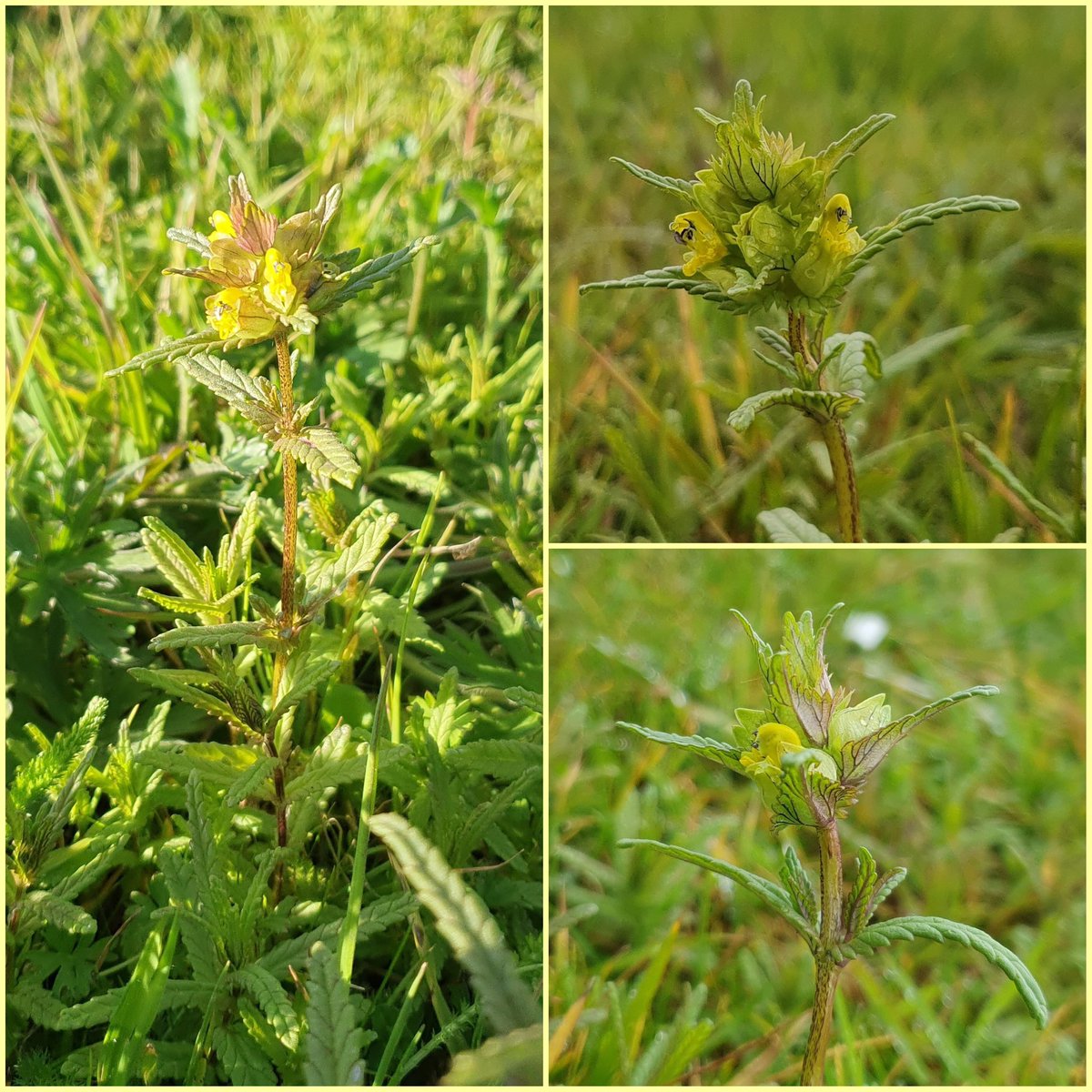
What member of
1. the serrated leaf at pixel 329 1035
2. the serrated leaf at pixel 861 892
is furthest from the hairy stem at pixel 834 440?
the serrated leaf at pixel 329 1035

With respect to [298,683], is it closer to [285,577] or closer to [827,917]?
[285,577]

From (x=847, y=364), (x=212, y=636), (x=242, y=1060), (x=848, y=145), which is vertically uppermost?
(x=848, y=145)

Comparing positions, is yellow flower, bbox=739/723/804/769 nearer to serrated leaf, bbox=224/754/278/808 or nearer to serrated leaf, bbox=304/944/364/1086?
serrated leaf, bbox=304/944/364/1086

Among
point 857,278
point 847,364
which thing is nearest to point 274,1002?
point 847,364

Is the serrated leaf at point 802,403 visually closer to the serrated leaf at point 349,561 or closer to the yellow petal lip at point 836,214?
the yellow petal lip at point 836,214

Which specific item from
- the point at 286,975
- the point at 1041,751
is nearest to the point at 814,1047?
the point at 286,975

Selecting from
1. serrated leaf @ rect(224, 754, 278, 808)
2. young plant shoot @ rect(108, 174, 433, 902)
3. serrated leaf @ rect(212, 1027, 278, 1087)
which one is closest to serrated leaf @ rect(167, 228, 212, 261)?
young plant shoot @ rect(108, 174, 433, 902)
